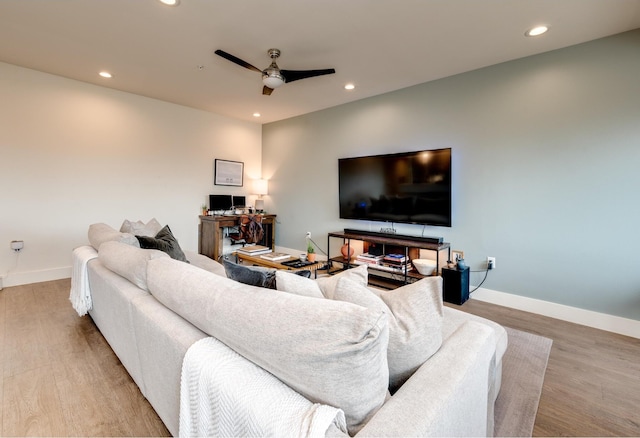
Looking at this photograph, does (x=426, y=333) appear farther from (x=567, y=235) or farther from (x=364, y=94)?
(x=364, y=94)

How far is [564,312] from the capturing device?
2719 millimetres

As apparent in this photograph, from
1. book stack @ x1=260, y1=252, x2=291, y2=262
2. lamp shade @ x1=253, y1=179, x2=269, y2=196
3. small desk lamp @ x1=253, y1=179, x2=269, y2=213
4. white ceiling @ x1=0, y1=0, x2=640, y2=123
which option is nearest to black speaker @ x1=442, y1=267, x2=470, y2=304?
book stack @ x1=260, y1=252, x2=291, y2=262

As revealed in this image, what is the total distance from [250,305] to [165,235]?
196cm

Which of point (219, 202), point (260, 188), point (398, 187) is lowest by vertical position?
point (219, 202)

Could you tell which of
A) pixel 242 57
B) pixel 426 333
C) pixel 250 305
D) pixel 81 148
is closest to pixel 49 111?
pixel 81 148

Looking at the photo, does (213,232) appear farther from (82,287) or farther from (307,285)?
(307,285)

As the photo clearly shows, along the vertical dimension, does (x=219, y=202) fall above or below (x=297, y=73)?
below

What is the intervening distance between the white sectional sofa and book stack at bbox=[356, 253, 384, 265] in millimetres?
2143

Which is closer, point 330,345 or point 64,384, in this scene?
point 330,345

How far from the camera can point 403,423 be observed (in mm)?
628

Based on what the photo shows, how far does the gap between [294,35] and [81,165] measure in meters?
3.34

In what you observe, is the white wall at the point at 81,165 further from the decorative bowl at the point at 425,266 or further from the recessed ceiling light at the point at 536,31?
the recessed ceiling light at the point at 536,31

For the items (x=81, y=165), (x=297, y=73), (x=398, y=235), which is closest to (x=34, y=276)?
(x=81, y=165)

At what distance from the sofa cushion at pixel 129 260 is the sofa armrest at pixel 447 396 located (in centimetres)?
137
